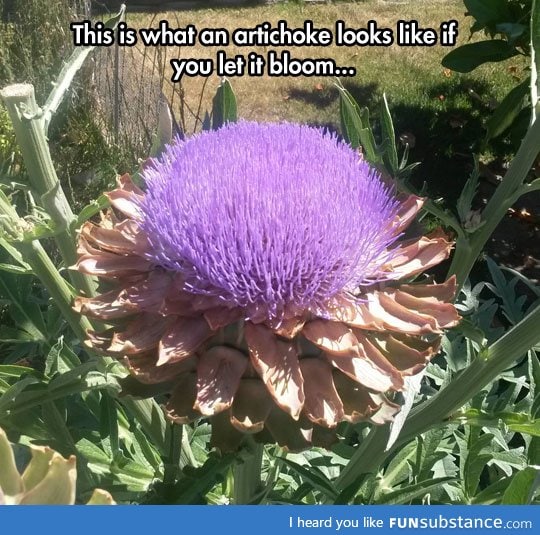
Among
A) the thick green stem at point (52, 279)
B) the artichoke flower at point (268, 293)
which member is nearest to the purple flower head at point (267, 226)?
the artichoke flower at point (268, 293)

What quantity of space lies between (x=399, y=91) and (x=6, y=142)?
1500 millimetres

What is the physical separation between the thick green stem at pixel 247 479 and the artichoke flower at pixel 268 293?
5.4 inches

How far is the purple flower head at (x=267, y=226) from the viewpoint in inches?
24.0

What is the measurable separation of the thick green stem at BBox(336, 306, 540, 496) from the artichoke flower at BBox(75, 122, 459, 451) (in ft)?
0.25

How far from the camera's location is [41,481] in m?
0.42

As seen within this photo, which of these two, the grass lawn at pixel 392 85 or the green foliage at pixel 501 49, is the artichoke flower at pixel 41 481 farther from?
the grass lawn at pixel 392 85

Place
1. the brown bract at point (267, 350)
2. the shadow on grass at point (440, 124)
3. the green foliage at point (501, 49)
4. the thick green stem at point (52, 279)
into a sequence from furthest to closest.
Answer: the shadow on grass at point (440, 124)
the green foliage at point (501, 49)
the thick green stem at point (52, 279)
the brown bract at point (267, 350)

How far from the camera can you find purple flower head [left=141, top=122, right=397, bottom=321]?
0.61 m

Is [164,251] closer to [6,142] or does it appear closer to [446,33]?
[6,142]

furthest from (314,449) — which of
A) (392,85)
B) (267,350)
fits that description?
(392,85)

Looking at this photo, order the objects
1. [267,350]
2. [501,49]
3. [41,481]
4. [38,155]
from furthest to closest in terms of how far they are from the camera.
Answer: [501,49] < [38,155] < [267,350] < [41,481]

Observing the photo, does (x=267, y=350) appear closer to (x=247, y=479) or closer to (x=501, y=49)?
(x=247, y=479)

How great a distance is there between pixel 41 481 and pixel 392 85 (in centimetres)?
262

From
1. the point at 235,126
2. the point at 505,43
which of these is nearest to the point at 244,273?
the point at 235,126
